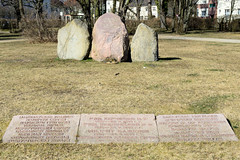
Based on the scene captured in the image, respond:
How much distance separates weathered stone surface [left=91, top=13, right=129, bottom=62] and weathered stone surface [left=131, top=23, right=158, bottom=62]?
0.28 metres

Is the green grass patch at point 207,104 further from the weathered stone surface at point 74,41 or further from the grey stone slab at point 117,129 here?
the weathered stone surface at point 74,41

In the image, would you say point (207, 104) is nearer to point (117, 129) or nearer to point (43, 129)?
point (117, 129)

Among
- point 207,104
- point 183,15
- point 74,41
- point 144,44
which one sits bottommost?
point 207,104

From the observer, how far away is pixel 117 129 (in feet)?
12.2

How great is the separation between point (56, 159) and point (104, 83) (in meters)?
3.26

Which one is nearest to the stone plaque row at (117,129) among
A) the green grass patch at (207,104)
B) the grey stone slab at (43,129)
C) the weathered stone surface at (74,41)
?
the grey stone slab at (43,129)

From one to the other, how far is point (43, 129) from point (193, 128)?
6.44ft

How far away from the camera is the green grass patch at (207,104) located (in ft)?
15.1

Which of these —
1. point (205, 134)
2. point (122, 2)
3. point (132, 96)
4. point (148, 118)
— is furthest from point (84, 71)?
point (122, 2)

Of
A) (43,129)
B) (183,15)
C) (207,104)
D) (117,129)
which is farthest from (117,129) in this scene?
(183,15)

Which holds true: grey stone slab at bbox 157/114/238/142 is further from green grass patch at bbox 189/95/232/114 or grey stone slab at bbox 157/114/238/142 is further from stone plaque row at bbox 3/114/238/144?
green grass patch at bbox 189/95/232/114

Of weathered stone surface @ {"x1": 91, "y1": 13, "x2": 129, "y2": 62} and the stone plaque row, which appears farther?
weathered stone surface @ {"x1": 91, "y1": 13, "x2": 129, "y2": 62}

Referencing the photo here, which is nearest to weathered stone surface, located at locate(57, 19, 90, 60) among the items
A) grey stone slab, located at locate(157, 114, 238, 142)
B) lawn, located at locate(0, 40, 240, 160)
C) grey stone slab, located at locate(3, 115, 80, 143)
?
lawn, located at locate(0, 40, 240, 160)

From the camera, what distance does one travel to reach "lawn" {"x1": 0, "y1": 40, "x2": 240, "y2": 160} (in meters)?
3.44
